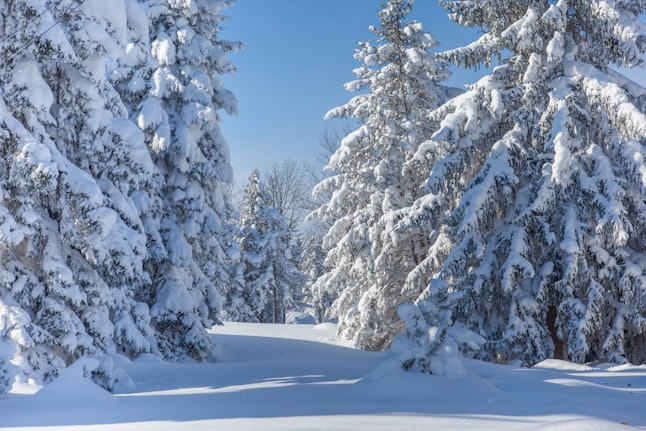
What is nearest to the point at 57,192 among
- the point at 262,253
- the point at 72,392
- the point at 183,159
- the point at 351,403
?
the point at 72,392

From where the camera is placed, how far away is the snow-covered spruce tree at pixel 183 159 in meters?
13.5

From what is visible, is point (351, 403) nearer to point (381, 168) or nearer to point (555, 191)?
point (555, 191)

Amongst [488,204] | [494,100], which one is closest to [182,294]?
[488,204]

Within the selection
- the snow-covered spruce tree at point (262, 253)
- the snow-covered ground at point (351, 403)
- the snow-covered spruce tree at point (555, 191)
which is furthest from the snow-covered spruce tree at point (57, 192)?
the snow-covered spruce tree at point (262, 253)

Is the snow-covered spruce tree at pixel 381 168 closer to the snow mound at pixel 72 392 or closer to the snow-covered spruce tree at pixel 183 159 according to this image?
the snow-covered spruce tree at pixel 183 159

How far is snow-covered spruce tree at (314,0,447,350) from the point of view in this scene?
15547 mm

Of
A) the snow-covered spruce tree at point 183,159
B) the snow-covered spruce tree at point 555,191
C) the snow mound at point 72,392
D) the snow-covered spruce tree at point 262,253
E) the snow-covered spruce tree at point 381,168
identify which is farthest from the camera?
the snow-covered spruce tree at point 262,253

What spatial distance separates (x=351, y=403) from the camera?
5258 millimetres

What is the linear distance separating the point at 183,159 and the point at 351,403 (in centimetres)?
1054

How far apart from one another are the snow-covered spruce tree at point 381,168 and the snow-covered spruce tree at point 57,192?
806 centimetres

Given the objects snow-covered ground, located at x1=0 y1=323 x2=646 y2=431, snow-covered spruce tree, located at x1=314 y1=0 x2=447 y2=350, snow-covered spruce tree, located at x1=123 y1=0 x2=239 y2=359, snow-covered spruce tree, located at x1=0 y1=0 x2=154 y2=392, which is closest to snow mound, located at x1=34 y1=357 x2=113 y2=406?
snow-covered ground, located at x1=0 y1=323 x2=646 y2=431

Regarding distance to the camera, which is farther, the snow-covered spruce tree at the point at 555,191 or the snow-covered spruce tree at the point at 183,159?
the snow-covered spruce tree at the point at 183,159

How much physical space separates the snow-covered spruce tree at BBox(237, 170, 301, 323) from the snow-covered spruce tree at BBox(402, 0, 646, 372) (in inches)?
798

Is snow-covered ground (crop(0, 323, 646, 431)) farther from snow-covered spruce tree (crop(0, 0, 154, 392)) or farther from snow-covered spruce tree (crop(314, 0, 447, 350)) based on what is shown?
snow-covered spruce tree (crop(314, 0, 447, 350))
